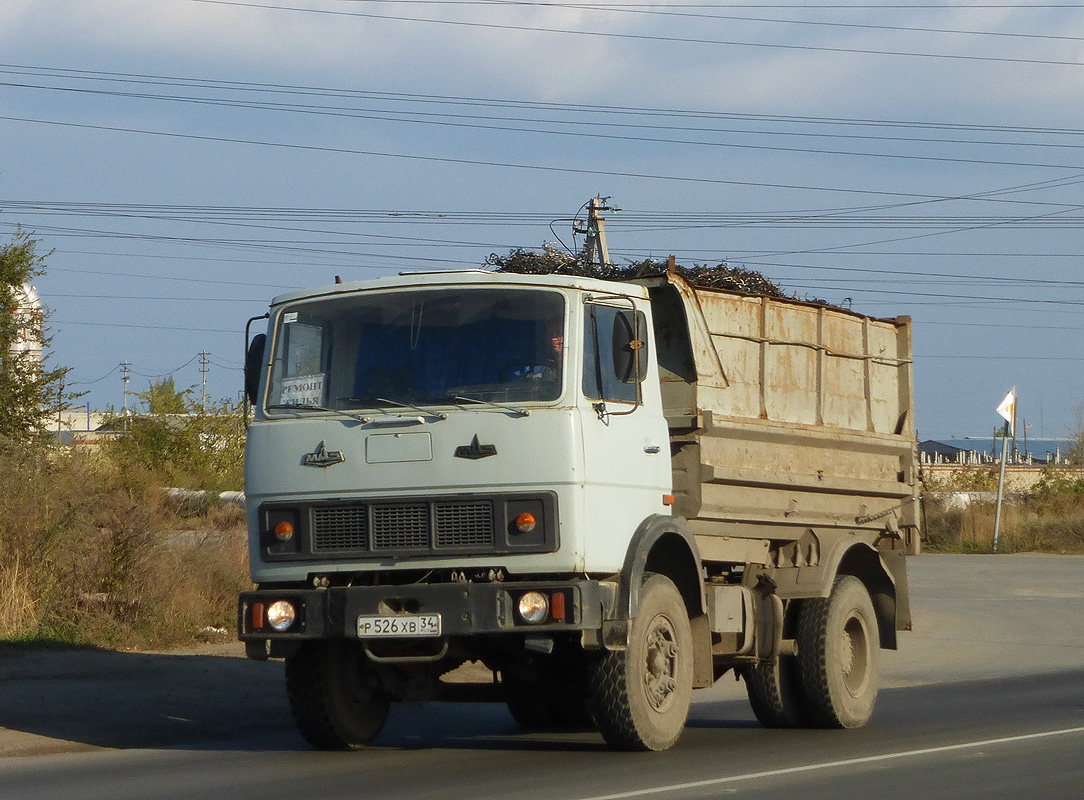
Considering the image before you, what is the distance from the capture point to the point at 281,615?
29.4 ft

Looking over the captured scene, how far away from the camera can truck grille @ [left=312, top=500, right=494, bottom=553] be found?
875cm

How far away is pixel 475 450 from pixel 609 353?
41.0 inches

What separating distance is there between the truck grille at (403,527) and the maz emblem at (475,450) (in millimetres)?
268

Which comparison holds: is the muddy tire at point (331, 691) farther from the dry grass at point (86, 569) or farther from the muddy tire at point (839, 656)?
the dry grass at point (86, 569)

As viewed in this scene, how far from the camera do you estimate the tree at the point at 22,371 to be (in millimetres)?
25969

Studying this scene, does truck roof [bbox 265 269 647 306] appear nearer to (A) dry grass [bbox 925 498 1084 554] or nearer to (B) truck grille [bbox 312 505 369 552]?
(B) truck grille [bbox 312 505 369 552]

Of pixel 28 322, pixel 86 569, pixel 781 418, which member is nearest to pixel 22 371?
pixel 28 322

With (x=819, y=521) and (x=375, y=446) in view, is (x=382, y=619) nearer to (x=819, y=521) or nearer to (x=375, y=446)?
(x=375, y=446)

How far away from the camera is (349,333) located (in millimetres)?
A: 9258

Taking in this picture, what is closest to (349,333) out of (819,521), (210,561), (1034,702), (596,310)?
(596,310)

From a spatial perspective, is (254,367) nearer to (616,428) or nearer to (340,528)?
(340,528)

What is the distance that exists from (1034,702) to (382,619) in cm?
692

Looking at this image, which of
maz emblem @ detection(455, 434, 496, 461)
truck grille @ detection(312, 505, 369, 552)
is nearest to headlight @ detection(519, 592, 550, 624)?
maz emblem @ detection(455, 434, 496, 461)

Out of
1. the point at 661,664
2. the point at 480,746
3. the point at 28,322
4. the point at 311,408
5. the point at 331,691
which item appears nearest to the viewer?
the point at 311,408
